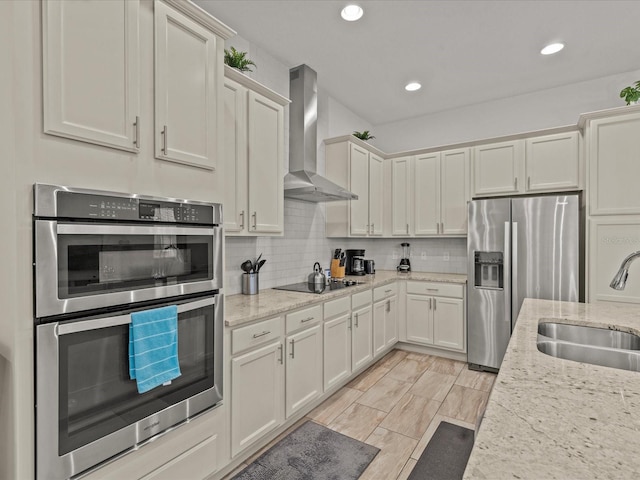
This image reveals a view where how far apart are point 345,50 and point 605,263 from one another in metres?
3.04

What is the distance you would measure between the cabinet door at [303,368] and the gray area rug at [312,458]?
20 centimetres

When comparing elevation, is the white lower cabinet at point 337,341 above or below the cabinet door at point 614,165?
below

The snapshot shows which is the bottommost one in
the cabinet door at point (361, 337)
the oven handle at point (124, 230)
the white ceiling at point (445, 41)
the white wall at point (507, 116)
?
the cabinet door at point (361, 337)

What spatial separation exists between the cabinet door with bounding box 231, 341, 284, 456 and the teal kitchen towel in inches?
18.5

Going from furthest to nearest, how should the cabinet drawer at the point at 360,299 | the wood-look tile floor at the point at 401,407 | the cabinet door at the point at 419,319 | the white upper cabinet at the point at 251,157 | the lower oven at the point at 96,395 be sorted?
the cabinet door at the point at 419,319
the cabinet drawer at the point at 360,299
the white upper cabinet at the point at 251,157
the wood-look tile floor at the point at 401,407
the lower oven at the point at 96,395

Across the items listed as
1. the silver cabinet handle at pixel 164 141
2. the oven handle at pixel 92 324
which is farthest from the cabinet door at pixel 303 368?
the silver cabinet handle at pixel 164 141

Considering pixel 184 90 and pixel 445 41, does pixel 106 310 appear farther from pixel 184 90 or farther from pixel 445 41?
pixel 445 41

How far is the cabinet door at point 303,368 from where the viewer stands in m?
2.38

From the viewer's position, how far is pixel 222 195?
1.88 meters

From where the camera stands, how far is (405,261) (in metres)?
4.62

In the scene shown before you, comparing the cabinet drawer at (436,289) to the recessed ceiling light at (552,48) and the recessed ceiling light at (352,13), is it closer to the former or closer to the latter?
the recessed ceiling light at (552,48)

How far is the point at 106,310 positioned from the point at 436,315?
344 cm

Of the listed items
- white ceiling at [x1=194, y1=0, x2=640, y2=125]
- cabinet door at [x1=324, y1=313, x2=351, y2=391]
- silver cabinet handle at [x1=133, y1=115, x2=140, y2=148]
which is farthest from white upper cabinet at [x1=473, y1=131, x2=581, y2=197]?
silver cabinet handle at [x1=133, y1=115, x2=140, y2=148]

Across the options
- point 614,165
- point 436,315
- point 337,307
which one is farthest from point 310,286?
point 614,165
